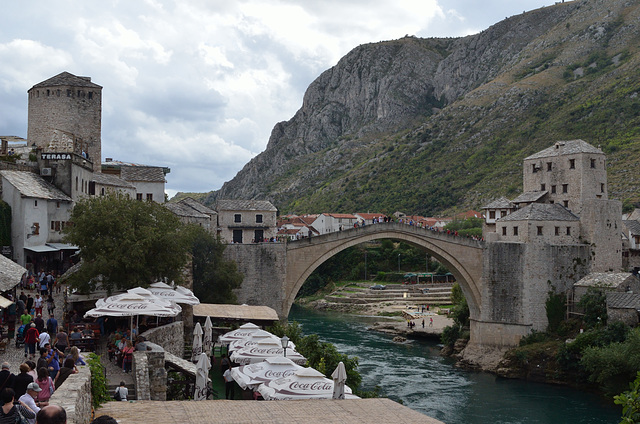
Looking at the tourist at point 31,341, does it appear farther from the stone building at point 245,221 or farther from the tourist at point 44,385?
the stone building at point 245,221

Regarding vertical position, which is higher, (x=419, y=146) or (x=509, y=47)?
(x=509, y=47)

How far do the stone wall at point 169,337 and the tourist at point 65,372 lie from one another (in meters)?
7.87

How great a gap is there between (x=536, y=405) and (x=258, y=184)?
117682 mm

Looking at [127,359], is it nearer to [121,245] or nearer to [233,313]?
[121,245]

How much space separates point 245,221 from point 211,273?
15.6m

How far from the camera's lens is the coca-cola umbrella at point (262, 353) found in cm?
2105

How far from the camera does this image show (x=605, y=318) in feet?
119

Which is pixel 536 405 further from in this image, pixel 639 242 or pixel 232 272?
pixel 639 242

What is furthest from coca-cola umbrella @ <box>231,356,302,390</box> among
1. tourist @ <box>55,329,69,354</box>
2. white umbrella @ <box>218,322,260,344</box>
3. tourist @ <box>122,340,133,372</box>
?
tourist @ <box>55,329,69,354</box>

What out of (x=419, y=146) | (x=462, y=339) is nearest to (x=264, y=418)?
(x=462, y=339)

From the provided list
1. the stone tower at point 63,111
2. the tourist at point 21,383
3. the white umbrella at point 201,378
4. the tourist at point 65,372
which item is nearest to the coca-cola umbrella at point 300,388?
the white umbrella at point 201,378

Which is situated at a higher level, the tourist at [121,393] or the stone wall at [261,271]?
the stone wall at [261,271]

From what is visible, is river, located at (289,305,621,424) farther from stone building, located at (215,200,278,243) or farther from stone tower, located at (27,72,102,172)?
stone tower, located at (27,72,102,172)

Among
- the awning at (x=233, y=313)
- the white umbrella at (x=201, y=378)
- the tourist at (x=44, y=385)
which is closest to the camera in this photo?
the tourist at (x=44, y=385)
